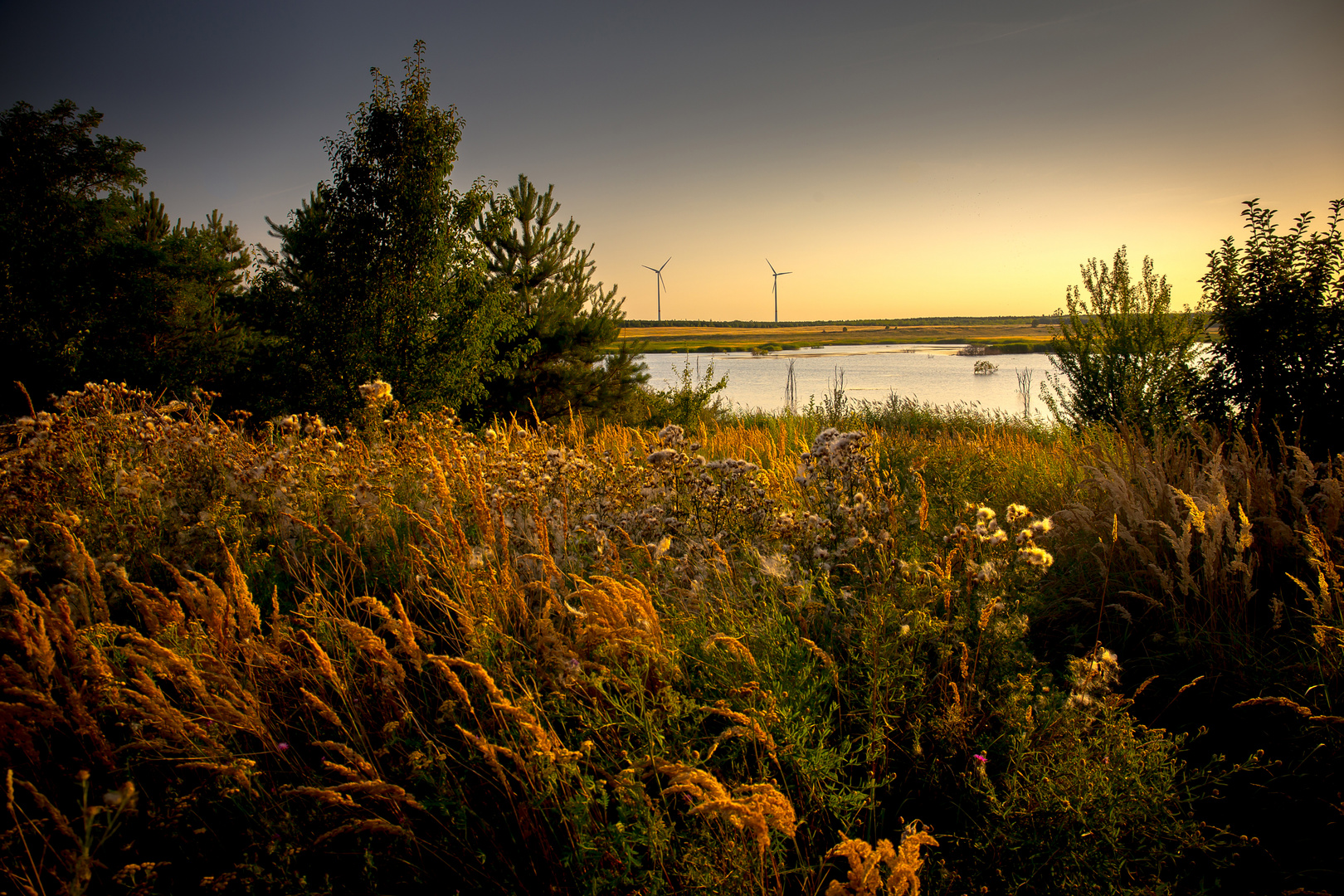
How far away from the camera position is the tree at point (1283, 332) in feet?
16.8

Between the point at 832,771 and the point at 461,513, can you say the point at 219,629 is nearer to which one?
the point at 461,513

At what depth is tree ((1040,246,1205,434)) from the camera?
955 cm

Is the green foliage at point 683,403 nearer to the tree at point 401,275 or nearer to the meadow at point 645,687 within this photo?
the tree at point 401,275

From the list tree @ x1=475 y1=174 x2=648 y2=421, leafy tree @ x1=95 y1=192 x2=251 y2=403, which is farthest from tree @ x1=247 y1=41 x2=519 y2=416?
leafy tree @ x1=95 y1=192 x2=251 y2=403

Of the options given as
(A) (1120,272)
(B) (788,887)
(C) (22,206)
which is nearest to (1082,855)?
(B) (788,887)

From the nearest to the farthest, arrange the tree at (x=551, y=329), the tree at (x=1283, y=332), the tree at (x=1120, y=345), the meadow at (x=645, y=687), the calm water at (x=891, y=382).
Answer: the meadow at (x=645, y=687) < the tree at (x=1283, y=332) < the tree at (x=1120, y=345) < the tree at (x=551, y=329) < the calm water at (x=891, y=382)

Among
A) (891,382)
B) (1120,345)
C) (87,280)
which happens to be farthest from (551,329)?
(891,382)

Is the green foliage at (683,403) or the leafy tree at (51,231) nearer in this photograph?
the green foliage at (683,403)

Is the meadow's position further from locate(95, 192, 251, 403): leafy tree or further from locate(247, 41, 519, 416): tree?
locate(95, 192, 251, 403): leafy tree

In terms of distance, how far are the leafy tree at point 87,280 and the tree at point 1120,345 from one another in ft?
68.4

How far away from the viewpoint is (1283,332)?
5395 millimetres

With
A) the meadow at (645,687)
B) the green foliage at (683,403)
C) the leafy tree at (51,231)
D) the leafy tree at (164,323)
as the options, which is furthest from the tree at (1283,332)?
the leafy tree at (51,231)

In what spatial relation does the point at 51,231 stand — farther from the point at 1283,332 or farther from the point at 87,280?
the point at 1283,332

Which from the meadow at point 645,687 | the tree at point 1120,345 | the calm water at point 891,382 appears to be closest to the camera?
the meadow at point 645,687
